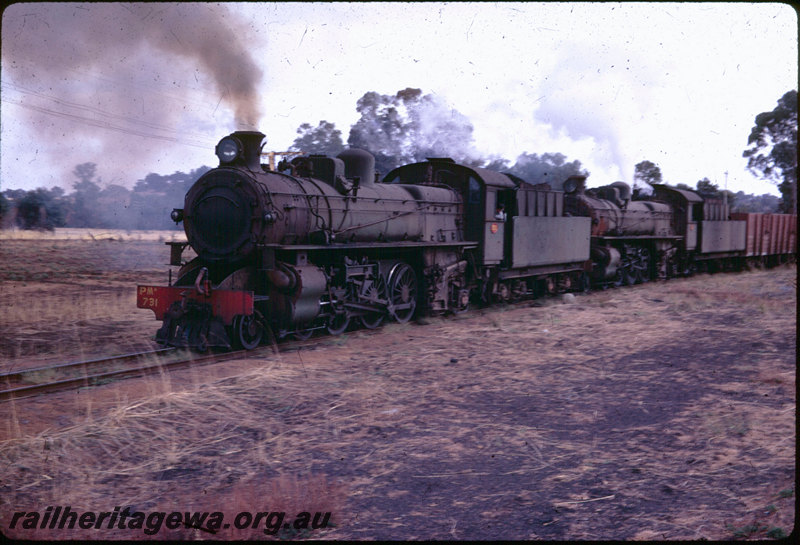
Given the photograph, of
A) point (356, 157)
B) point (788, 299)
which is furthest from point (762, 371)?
point (788, 299)

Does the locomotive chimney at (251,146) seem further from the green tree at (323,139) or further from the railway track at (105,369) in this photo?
the green tree at (323,139)

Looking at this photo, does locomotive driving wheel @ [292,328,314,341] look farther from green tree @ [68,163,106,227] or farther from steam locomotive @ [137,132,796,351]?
green tree @ [68,163,106,227]

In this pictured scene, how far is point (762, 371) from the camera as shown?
834 cm

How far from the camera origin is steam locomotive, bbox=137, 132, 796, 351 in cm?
999

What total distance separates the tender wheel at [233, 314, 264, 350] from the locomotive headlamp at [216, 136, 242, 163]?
2513 millimetres

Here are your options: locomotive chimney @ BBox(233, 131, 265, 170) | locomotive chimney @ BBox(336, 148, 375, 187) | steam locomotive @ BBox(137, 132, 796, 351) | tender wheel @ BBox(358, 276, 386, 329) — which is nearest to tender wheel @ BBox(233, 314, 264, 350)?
steam locomotive @ BBox(137, 132, 796, 351)

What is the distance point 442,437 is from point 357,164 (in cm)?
753

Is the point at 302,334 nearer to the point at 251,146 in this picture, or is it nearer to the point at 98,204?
the point at 251,146

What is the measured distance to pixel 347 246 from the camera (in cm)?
1109

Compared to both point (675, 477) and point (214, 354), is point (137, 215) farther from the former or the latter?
point (675, 477)

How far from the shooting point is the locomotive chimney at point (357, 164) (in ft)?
40.7

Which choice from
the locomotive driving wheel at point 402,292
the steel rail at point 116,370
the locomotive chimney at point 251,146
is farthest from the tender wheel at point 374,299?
the locomotive chimney at point 251,146

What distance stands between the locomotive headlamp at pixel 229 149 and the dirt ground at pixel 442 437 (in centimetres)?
315

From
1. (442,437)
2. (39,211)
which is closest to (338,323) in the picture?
(442,437)
